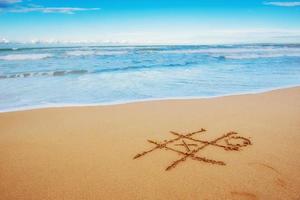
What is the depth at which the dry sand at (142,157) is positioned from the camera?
8.84 ft

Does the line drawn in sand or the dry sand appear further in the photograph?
the line drawn in sand

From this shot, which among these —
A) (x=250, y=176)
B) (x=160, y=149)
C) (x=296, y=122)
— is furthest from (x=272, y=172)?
(x=296, y=122)

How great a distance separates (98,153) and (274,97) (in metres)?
5.09

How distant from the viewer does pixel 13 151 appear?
359 centimetres

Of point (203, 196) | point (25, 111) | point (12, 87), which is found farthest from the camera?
point (12, 87)

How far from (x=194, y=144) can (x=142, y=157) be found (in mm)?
830

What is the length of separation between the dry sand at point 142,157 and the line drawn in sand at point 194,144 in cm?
4

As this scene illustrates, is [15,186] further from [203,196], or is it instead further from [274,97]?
[274,97]

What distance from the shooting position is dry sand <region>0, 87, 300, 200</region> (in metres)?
2.69

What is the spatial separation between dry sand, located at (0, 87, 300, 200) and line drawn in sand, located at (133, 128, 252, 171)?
36 mm

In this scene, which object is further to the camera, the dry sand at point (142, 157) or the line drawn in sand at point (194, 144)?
the line drawn in sand at point (194, 144)

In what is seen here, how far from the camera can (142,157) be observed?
3393 millimetres

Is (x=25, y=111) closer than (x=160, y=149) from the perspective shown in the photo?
No

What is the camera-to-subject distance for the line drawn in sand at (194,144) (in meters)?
3.38
